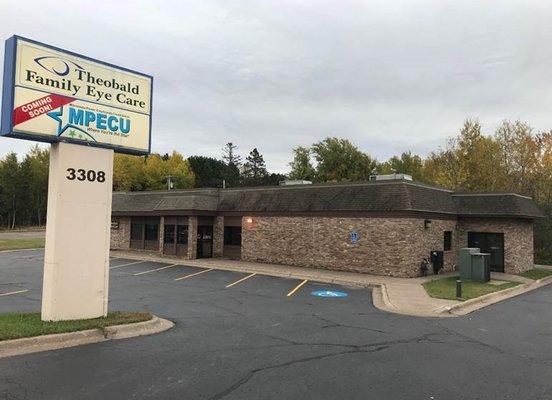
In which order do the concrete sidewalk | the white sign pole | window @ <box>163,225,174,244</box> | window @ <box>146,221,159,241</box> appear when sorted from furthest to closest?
window @ <box>146,221,159,241</box>, window @ <box>163,225,174,244</box>, the concrete sidewalk, the white sign pole

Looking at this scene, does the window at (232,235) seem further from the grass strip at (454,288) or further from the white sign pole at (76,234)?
the white sign pole at (76,234)

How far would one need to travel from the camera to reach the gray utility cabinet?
781 inches

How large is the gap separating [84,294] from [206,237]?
1932cm

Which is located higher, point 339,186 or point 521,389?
point 339,186

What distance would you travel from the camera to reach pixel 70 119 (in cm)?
1034

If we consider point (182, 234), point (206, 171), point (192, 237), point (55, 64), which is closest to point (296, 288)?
point (55, 64)

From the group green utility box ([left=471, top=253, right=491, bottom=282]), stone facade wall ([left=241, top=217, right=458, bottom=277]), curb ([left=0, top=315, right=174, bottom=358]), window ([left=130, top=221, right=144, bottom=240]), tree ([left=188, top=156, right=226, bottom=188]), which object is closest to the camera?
curb ([left=0, top=315, right=174, bottom=358])

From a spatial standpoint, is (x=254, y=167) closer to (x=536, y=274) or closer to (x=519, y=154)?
(x=519, y=154)

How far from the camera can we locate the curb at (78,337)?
8.02 m

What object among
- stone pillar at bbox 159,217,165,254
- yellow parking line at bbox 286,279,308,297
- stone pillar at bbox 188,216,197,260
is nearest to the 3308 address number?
yellow parking line at bbox 286,279,308,297

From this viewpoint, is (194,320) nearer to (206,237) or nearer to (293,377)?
(293,377)

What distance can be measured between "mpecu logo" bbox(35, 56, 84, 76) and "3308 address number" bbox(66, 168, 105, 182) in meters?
2.12

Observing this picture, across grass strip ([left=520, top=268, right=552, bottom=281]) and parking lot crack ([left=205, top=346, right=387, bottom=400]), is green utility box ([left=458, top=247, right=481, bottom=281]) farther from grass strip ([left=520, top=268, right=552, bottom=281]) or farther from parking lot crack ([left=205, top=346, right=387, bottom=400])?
parking lot crack ([left=205, top=346, right=387, bottom=400])

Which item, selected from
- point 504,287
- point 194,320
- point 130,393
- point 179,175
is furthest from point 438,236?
point 179,175
